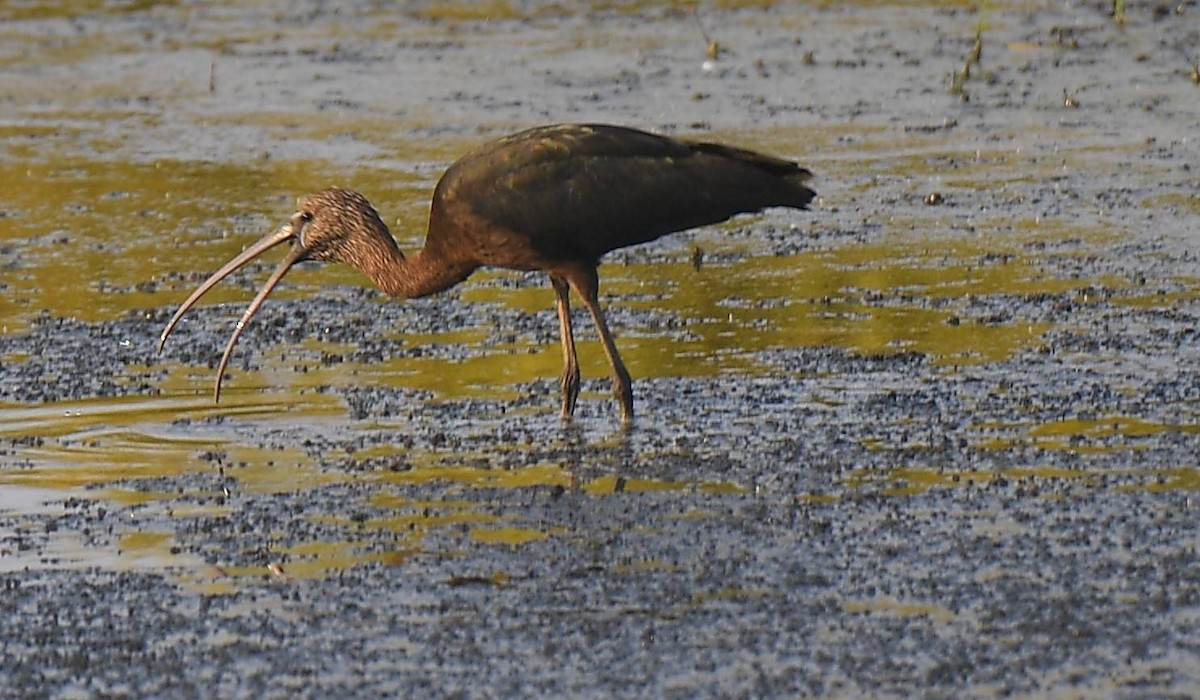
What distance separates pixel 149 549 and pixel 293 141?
6.79 m

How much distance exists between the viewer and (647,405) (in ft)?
26.7

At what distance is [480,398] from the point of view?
8266mm

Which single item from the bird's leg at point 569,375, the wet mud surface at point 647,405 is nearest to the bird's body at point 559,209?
the bird's leg at point 569,375

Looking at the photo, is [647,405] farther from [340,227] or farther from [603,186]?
[340,227]

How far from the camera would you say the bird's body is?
7.96 m

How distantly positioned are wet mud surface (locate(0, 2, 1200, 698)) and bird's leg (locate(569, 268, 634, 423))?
0.33 feet

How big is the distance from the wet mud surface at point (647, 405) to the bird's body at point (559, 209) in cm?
41

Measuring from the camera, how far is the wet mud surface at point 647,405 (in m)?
Result: 5.65

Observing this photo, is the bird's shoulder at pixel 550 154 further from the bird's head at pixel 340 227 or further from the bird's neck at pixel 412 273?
the bird's head at pixel 340 227

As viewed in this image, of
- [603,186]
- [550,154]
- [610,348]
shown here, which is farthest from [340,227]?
[610,348]

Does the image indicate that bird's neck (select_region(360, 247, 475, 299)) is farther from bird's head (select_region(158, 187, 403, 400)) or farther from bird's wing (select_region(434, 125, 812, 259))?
bird's wing (select_region(434, 125, 812, 259))

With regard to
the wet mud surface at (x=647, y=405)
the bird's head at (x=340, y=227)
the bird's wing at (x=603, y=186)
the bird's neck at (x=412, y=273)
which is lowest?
the wet mud surface at (x=647, y=405)

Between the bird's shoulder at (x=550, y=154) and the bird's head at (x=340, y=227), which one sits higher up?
the bird's shoulder at (x=550, y=154)

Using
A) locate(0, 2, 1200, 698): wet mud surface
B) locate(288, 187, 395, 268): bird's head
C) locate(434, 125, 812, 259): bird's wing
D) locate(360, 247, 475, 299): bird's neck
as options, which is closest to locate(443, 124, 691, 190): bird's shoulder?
locate(434, 125, 812, 259): bird's wing
